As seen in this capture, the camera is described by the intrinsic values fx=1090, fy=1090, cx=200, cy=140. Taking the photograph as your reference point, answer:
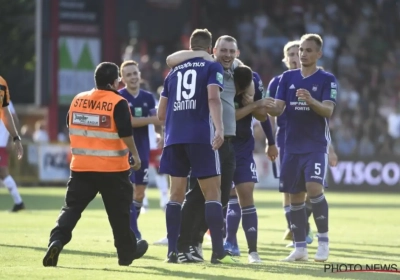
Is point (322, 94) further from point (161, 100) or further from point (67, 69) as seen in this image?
point (67, 69)

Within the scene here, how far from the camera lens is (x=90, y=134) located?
10742 millimetres

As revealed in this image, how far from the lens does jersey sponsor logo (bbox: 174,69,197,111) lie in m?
11.1

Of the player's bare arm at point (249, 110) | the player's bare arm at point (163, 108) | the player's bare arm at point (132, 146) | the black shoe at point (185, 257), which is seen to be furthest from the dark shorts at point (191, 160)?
the player's bare arm at point (249, 110)

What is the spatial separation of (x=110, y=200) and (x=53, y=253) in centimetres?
78

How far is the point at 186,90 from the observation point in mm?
11117

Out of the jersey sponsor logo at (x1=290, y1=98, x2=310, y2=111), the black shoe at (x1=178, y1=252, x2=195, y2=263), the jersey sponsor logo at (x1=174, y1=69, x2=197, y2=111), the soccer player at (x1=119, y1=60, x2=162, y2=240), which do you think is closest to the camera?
the jersey sponsor logo at (x1=174, y1=69, x2=197, y2=111)

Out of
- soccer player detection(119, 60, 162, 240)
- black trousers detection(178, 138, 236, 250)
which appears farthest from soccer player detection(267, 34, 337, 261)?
soccer player detection(119, 60, 162, 240)

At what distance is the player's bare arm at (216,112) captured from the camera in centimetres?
1083

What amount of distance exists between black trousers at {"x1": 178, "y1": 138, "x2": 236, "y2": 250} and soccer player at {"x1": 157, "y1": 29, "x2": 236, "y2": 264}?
45cm

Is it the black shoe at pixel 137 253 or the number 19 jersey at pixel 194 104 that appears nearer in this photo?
the black shoe at pixel 137 253

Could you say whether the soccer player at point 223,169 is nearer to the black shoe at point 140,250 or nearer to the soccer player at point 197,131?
the soccer player at point 197,131

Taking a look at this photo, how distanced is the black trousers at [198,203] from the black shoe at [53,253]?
1604 millimetres

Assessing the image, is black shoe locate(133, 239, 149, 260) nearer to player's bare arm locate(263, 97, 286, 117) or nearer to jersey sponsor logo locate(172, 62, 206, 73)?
jersey sponsor logo locate(172, 62, 206, 73)

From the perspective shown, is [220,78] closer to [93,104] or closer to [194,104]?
[194,104]
